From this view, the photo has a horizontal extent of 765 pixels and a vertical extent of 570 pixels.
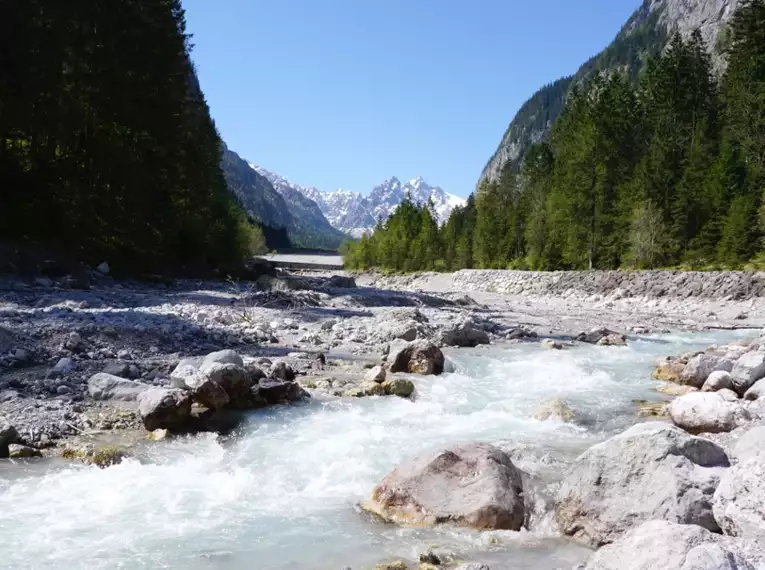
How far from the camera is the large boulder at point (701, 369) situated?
476 inches

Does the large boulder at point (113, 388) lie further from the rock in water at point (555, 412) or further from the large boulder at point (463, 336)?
the large boulder at point (463, 336)

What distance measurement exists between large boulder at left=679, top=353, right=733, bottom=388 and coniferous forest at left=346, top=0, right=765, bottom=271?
30.5m

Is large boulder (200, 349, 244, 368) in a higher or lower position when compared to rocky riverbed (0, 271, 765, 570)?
higher

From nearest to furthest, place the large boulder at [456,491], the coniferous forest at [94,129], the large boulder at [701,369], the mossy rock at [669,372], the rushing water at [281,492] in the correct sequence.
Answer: the rushing water at [281,492] < the large boulder at [456,491] < the large boulder at [701,369] < the mossy rock at [669,372] < the coniferous forest at [94,129]

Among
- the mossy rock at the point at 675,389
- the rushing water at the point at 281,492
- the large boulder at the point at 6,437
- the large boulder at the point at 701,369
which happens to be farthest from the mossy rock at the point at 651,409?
the large boulder at the point at 6,437

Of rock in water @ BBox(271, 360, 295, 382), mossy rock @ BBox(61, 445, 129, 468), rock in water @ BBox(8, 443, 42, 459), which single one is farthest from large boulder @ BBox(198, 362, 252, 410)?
rock in water @ BBox(8, 443, 42, 459)

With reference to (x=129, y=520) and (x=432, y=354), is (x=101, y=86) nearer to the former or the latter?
(x=432, y=354)

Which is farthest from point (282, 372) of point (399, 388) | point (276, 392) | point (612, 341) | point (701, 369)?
point (612, 341)

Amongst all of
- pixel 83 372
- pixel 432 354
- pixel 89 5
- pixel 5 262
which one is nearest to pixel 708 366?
pixel 432 354

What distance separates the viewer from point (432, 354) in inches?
522

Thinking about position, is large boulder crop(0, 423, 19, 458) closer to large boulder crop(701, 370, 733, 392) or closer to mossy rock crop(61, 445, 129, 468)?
mossy rock crop(61, 445, 129, 468)

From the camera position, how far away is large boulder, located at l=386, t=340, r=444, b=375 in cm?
1306

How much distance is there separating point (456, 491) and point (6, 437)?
5607mm

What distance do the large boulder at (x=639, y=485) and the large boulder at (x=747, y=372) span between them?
6079 millimetres
